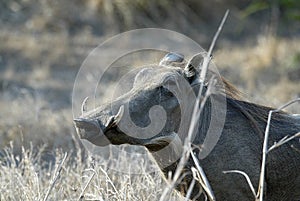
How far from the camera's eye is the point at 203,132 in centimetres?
369

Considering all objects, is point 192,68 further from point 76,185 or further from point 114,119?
point 76,185

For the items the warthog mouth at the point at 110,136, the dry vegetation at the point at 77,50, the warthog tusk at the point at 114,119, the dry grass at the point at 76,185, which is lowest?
the dry grass at the point at 76,185

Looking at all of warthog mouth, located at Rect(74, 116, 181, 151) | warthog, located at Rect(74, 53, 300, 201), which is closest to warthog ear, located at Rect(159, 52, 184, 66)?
warthog, located at Rect(74, 53, 300, 201)

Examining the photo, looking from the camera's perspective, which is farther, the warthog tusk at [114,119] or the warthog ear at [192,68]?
the warthog ear at [192,68]

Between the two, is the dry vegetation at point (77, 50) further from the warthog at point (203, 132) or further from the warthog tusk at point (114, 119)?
the warthog tusk at point (114, 119)

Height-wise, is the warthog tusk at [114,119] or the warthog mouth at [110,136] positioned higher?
the warthog tusk at [114,119]

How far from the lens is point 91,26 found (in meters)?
12.1

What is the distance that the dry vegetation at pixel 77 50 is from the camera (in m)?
7.00

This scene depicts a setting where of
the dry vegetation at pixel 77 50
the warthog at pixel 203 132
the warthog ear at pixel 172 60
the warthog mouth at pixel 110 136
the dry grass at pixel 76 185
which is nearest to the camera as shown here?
the warthog mouth at pixel 110 136

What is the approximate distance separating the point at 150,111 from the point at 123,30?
8.66m

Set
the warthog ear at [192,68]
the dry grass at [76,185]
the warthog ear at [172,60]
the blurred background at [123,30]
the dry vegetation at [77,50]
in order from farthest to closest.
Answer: the blurred background at [123,30], the dry vegetation at [77,50], the dry grass at [76,185], the warthog ear at [172,60], the warthog ear at [192,68]

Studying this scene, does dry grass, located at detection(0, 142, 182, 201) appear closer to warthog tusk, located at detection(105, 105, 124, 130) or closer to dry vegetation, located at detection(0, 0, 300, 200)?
warthog tusk, located at detection(105, 105, 124, 130)

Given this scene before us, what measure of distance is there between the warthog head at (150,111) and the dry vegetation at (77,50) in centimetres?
193

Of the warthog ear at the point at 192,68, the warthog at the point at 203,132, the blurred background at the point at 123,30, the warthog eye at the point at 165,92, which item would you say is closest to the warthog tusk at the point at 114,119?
the warthog at the point at 203,132
